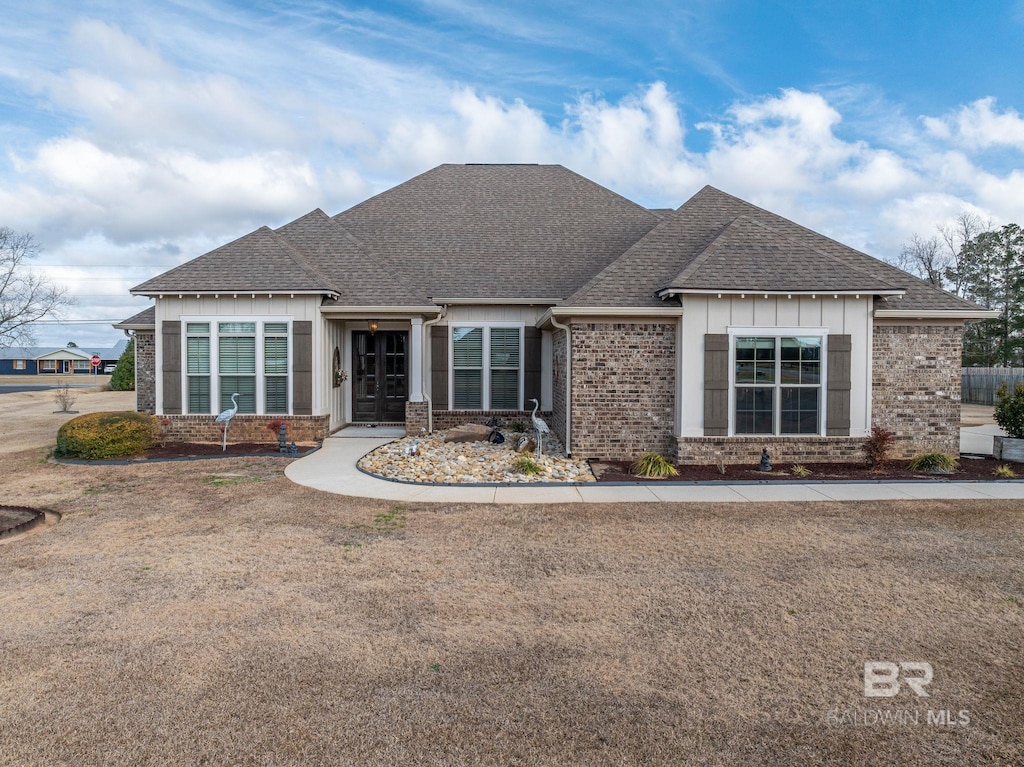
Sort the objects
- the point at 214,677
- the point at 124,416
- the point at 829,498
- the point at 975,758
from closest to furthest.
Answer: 1. the point at 975,758
2. the point at 214,677
3. the point at 829,498
4. the point at 124,416

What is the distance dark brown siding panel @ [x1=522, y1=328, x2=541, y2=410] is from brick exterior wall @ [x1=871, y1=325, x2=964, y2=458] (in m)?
6.89

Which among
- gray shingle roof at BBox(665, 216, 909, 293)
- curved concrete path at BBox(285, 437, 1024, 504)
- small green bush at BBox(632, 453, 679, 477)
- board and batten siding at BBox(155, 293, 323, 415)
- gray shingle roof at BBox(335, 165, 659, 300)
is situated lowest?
curved concrete path at BBox(285, 437, 1024, 504)

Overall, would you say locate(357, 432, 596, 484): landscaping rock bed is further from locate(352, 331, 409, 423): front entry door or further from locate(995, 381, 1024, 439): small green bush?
locate(995, 381, 1024, 439): small green bush

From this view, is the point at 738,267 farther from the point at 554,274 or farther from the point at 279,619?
the point at 279,619

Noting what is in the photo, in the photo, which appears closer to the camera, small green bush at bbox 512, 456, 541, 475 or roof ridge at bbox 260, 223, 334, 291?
small green bush at bbox 512, 456, 541, 475

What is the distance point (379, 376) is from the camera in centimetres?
1450

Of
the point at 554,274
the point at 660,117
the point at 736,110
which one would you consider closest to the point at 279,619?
the point at 554,274

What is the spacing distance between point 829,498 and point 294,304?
10.2 meters

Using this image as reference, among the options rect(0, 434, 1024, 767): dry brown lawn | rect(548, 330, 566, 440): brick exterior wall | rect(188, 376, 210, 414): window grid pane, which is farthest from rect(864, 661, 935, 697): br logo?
rect(188, 376, 210, 414): window grid pane

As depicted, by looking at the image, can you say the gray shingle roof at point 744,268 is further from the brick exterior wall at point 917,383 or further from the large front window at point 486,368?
the large front window at point 486,368

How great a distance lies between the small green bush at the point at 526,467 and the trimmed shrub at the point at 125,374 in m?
28.1

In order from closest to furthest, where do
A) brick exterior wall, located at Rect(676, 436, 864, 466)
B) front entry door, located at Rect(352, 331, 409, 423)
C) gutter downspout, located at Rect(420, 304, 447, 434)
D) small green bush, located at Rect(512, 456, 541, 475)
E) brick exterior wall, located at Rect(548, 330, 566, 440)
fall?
small green bush, located at Rect(512, 456, 541, 475) < brick exterior wall, located at Rect(676, 436, 864, 466) < brick exterior wall, located at Rect(548, 330, 566, 440) < gutter downspout, located at Rect(420, 304, 447, 434) < front entry door, located at Rect(352, 331, 409, 423)

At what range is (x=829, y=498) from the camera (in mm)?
7801

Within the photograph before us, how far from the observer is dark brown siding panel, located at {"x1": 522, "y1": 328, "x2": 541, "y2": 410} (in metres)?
13.8
